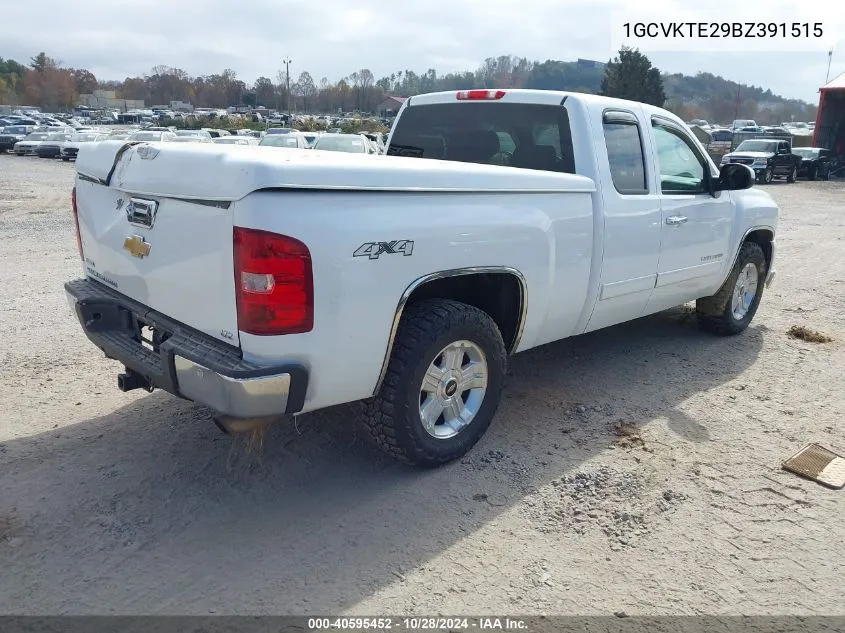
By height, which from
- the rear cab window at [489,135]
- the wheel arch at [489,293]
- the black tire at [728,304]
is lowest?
the black tire at [728,304]

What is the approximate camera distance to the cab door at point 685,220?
5.00m

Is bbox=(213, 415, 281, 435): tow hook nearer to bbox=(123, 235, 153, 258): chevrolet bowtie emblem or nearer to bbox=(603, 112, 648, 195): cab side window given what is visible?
bbox=(123, 235, 153, 258): chevrolet bowtie emblem

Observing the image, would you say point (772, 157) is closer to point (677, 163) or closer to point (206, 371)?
point (677, 163)

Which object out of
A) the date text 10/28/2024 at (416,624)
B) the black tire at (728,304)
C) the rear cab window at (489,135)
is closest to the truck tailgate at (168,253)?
the date text 10/28/2024 at (416,624)

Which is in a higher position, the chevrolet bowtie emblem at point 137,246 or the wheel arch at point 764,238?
the chevrolet bowtie emblem at point 137,246

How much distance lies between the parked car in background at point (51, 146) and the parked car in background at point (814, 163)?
32.3 m

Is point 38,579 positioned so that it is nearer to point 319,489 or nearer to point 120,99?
point 319,489

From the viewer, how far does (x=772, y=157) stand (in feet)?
89.5

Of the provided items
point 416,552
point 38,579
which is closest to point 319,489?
point 416,552

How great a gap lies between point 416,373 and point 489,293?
857 mm

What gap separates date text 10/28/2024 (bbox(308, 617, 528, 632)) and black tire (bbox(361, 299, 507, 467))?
0.98 m

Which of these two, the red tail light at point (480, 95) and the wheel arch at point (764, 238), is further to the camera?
the wheel arch at point (764, 238)

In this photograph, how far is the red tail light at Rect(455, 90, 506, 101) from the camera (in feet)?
16.0

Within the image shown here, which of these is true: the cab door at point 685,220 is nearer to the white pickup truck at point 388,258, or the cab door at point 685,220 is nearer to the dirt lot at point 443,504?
the white pickup truck at point 388,258
